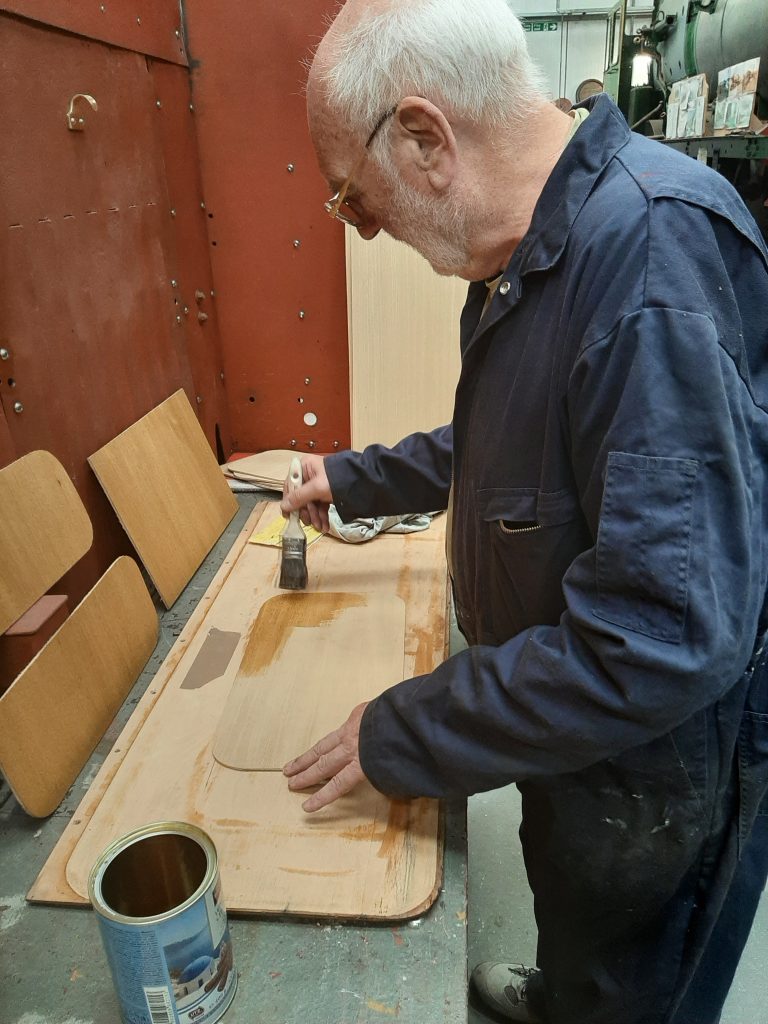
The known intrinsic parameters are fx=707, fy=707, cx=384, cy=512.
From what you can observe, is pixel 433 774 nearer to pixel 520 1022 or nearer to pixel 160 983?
pixel 160 983

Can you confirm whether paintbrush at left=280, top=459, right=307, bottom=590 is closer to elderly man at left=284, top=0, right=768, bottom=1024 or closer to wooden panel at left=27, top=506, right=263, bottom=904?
wooden panel at left=27, top=506, right=263, bottom=904

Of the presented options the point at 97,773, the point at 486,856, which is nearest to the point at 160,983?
the point at 97,773

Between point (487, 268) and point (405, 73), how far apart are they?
0.24 meters

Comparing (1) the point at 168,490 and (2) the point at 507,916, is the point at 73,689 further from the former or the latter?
(2) the point at 507,916

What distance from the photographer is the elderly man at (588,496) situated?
61 cm

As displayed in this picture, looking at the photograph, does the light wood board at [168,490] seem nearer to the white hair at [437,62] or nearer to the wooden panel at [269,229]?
the wooden panel at [269,229]

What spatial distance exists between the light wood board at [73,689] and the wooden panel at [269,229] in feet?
3.46

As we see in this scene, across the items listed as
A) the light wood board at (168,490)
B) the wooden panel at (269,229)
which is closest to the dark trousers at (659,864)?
the light wood board at (168,490)

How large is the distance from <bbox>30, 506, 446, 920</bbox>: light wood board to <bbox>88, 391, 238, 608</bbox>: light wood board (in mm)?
298

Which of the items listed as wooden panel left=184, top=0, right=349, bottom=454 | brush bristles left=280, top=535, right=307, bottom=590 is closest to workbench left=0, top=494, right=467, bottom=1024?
brush bristles left=280, top=535, right=307, bottom=590

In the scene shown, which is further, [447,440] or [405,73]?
[447,440]

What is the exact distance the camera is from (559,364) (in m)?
0.72

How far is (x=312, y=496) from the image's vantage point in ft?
4.37

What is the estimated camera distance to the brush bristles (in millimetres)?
1406
